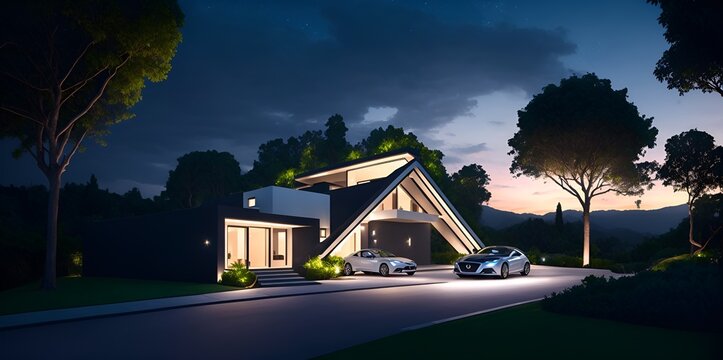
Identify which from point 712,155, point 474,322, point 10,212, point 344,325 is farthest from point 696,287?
point 10,212

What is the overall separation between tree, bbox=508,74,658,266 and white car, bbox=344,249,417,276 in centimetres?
1618

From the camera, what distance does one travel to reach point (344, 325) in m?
10.5

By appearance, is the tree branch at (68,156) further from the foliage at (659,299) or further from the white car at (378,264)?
the foliage at (659,299)

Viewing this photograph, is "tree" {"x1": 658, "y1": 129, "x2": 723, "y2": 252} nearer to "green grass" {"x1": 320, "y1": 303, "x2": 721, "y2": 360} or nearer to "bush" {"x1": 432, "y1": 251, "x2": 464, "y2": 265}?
"bush" {"x1": 432, "y1": 251, "x2": 464, "y2": 265}

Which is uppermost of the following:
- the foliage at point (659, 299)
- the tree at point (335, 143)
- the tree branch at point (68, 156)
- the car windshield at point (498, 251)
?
the tree at point (335, 143)

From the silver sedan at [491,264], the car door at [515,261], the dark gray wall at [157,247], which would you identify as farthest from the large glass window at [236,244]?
the car door at [515,261]

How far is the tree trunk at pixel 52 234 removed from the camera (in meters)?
20.1

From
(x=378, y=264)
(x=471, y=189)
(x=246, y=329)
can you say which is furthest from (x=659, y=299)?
(x=471, y=189)

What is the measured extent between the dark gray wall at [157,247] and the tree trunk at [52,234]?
186 inches

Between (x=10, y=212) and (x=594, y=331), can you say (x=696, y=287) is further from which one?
(x=10, y=212)

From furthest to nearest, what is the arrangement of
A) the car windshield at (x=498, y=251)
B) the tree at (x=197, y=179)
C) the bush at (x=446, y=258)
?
the tree at (x=197, y=179)
the bush at (x=446, y=258)
the car windshield at (x=498, y=251)

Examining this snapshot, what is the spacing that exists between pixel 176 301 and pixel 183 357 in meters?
7.92

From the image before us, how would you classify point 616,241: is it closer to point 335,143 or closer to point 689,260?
point 335,143

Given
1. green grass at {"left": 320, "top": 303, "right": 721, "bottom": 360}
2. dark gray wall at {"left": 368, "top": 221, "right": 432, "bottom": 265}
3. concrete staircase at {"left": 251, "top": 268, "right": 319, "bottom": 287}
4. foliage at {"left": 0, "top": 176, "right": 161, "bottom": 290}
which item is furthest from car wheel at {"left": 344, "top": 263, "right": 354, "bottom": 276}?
green grass at {"left": 320, "top": 303, "right": 721, "bottom": 360}
